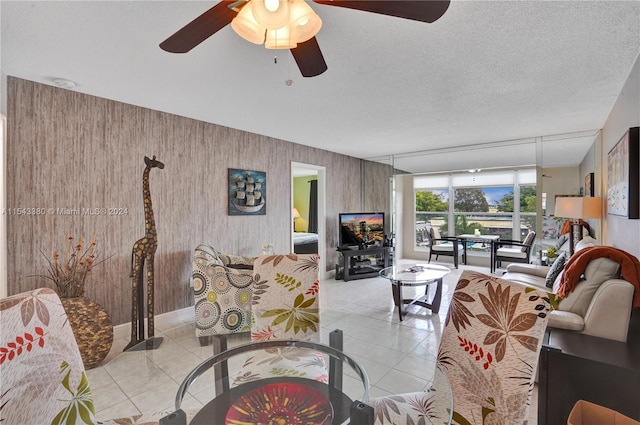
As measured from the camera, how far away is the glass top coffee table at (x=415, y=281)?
3635 millimetres

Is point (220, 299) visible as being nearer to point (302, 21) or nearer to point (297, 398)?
point (297, 398)

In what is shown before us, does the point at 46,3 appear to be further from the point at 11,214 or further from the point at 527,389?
the point at 527,389

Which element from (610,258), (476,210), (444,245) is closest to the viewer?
(610,258)

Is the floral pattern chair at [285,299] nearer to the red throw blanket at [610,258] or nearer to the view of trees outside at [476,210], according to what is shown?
the red throw blanket at [610,258]

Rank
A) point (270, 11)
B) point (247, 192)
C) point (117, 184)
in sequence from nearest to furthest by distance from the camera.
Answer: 1. point (270, 11)
2. point (117, 184)
3. point (247, 192)

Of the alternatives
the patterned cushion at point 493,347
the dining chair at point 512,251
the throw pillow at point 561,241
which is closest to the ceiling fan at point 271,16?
the patterned cushion at point 493,347

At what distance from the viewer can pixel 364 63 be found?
2248 mm

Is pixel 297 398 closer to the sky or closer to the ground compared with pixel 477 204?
closer to the ground

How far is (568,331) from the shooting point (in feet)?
6.54

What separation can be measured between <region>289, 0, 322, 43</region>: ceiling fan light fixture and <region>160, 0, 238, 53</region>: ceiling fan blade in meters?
0.25

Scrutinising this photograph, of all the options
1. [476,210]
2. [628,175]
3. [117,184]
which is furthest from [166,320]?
[476,210]

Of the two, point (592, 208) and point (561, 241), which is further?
point (561, 241)

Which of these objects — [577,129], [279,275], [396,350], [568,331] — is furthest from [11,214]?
[577,129]

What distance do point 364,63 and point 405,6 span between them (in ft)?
3.69
